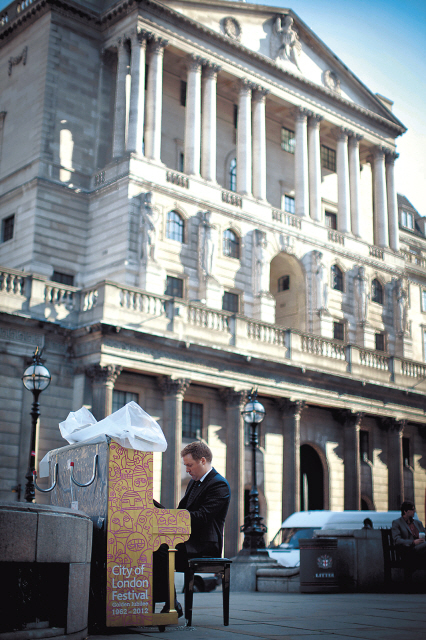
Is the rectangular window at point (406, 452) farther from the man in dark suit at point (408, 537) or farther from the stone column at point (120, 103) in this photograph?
the man in dark suit at point (408, 537)

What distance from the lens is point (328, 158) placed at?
4788 centimetres

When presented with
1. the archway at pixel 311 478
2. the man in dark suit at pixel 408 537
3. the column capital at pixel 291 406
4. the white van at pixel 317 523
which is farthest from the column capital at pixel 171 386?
the man in dark suit at pixel 408 537

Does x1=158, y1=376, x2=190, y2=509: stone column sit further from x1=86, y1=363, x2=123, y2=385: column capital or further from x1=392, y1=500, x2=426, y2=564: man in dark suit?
x1=392, y1=500, x2=426, y2=564: man in dark suit

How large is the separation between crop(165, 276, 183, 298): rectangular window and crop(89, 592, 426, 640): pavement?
23.2m

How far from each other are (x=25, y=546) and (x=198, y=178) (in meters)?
31.1

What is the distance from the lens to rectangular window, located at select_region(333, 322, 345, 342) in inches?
1631

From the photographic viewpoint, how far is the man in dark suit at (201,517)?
8.86 metres

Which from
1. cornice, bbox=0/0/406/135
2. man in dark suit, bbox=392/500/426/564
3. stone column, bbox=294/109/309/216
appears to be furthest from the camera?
stone column, bbox=294/109/309/216

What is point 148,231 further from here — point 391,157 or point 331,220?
point 391,157

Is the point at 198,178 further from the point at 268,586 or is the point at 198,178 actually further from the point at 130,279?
the point at 268,586

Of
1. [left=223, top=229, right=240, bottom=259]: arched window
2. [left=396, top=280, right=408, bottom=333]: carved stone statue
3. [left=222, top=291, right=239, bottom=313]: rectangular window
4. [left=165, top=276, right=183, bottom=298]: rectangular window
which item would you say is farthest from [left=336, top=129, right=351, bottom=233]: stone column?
[left=165, top=276, right=183, bottom=298]: rectangular window

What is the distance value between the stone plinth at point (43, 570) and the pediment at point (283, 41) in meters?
34.1

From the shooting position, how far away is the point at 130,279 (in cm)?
3278

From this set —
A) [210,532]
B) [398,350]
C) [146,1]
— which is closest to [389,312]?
[398,350]
